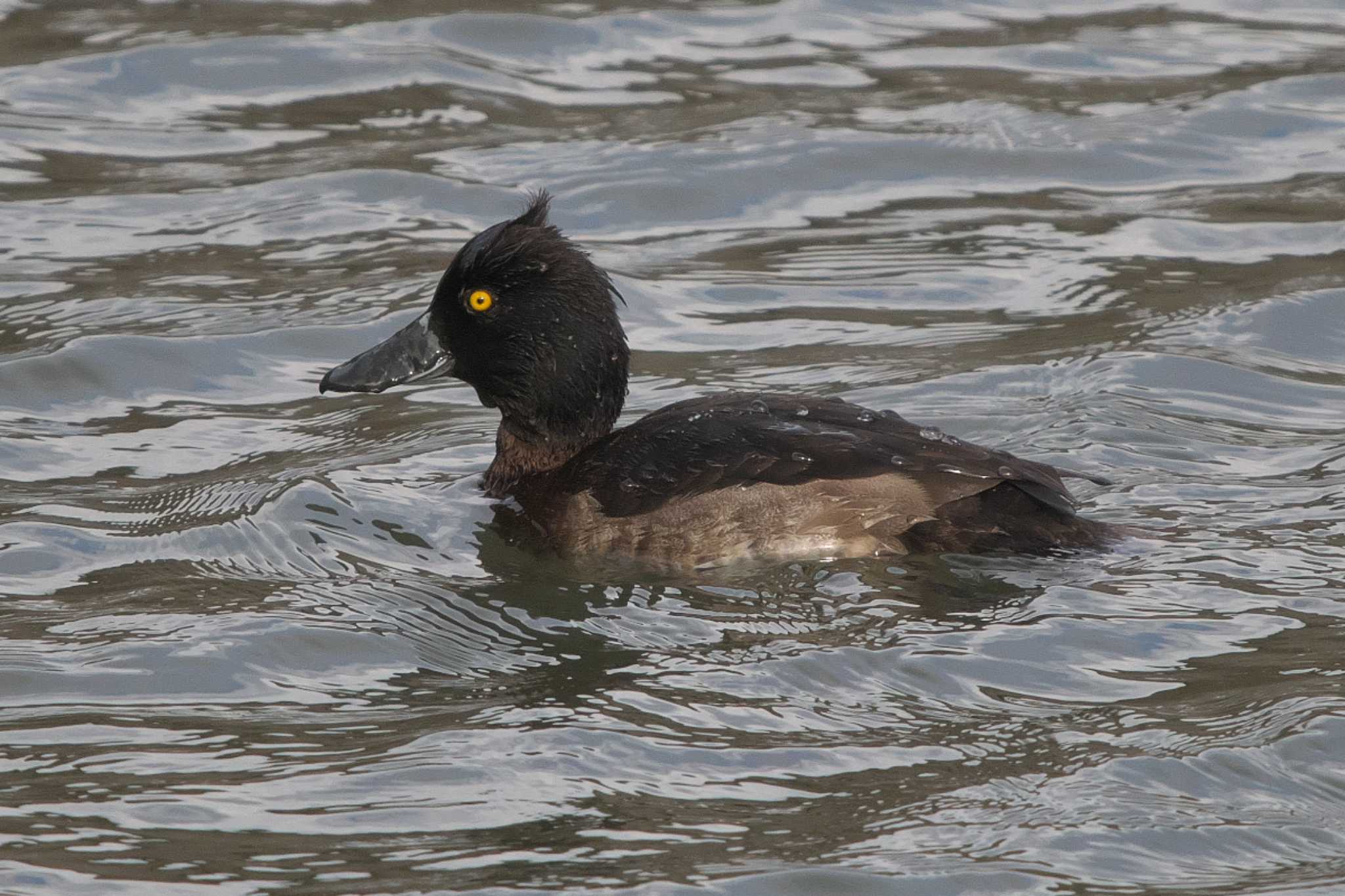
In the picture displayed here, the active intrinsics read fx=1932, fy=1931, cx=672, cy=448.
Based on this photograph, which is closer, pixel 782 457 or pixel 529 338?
pixel 782 457

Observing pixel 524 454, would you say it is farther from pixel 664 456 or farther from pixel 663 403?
pixel 663 403

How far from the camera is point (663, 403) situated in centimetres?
856

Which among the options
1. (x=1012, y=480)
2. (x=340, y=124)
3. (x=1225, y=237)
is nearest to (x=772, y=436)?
(x=1012, y=480)

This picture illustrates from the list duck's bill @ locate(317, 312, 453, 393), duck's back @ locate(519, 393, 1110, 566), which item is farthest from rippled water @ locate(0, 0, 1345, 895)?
duck's bill @ locate(317, 312, 453, 393)

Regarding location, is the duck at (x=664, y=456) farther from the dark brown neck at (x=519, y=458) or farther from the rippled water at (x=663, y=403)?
the rippled water at (x=663, y=403)

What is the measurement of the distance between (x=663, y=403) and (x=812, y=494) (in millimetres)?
2026

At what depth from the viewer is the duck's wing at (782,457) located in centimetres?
657

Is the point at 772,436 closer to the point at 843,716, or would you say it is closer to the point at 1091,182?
the point at 843,716

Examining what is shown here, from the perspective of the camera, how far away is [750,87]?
12094mm

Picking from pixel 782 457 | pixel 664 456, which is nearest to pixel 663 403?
pixel 664 456

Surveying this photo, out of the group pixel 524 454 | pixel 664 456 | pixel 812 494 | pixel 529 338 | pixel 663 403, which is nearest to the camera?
pixel 812 494

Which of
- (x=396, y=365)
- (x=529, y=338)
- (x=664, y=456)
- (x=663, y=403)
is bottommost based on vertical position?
(x=663, y=403)

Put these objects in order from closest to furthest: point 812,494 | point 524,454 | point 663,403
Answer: point 812,494
point 524,454
point 663,403

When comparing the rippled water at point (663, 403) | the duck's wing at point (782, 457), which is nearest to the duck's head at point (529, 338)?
the duck's wing at point (782, 457)
